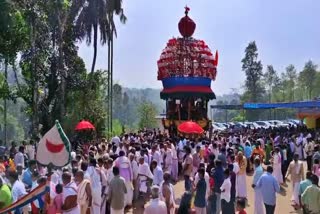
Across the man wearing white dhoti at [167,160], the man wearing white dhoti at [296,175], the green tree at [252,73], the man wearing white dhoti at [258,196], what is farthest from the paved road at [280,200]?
the green tree at [252,73]

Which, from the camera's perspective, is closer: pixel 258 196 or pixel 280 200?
pixel 258 196

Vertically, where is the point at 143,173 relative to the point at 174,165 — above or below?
above

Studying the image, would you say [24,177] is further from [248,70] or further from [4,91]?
[248,70]

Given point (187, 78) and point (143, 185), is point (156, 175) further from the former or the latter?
point (187, 78)

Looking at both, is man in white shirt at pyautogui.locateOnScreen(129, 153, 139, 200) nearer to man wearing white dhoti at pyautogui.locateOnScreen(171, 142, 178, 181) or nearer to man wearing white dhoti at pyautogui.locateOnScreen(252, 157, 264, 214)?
man wearing white dhoti at pyautogui.locateOnScreen(252, 157, 264, 214)

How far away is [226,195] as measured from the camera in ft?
38.1

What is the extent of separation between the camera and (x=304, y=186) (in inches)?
446

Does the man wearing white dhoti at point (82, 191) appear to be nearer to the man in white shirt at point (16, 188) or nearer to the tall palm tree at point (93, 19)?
the man in white shirt at point (16, 188)

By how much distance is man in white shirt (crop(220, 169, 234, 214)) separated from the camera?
1157cm

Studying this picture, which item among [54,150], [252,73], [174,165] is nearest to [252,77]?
[252,73]

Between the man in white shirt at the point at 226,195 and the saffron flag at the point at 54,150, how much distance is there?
11.4 ft

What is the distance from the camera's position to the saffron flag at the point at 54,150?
10125 mm

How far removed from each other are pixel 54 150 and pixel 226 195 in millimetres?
3836

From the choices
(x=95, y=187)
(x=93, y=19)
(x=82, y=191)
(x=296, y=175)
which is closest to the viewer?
(x=82, y=191)
